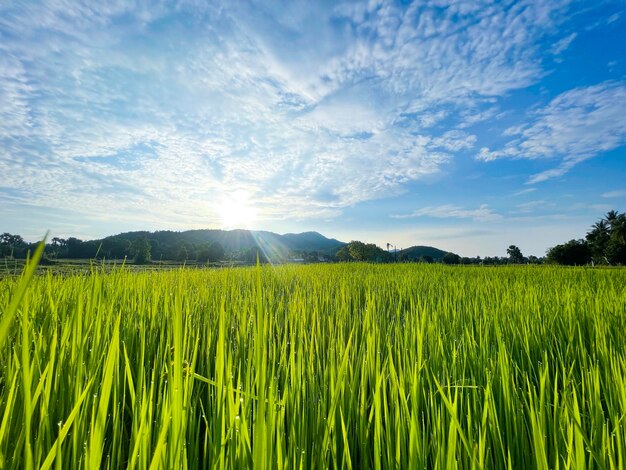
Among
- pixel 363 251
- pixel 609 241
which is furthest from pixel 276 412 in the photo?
pixel 609 241

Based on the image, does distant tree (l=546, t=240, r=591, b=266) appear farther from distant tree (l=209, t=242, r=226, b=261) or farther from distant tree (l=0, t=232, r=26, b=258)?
distant tree (l=0, t=232, r=26, b=258)

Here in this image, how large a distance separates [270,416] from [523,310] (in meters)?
2.36

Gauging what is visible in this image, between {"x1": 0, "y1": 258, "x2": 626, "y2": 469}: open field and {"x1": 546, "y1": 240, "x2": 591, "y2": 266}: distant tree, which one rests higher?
{"x1": 546, "y1": 240, "x2": 591, "y2": 266}: distant tree

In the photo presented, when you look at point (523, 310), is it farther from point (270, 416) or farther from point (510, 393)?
point (270, 416)

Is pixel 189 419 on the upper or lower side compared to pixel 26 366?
lower

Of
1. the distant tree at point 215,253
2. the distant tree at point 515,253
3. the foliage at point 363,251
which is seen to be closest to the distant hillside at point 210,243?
the distant tree at point 215,253

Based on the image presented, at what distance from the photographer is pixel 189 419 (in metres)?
0.89

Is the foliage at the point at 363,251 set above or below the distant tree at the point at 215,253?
above

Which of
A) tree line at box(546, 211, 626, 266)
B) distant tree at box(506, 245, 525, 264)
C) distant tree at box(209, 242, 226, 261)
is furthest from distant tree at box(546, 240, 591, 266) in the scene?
distant tree at box(209, 242, 226, 261)

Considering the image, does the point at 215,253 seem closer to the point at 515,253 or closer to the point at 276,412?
the point at 276,412

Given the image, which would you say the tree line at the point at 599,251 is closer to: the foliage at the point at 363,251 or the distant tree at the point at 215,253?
the foliage at the point at 363,251

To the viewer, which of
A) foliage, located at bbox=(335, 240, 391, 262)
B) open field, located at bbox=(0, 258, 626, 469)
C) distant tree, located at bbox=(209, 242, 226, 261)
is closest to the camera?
open field, located at bbox=(0, 258, 626, 469)

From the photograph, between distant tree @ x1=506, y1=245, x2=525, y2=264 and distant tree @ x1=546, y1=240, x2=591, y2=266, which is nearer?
distant tree @ x1=546, y1=240, x2=591, y2=266

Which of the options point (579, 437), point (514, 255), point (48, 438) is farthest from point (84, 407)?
point (514, 255)
